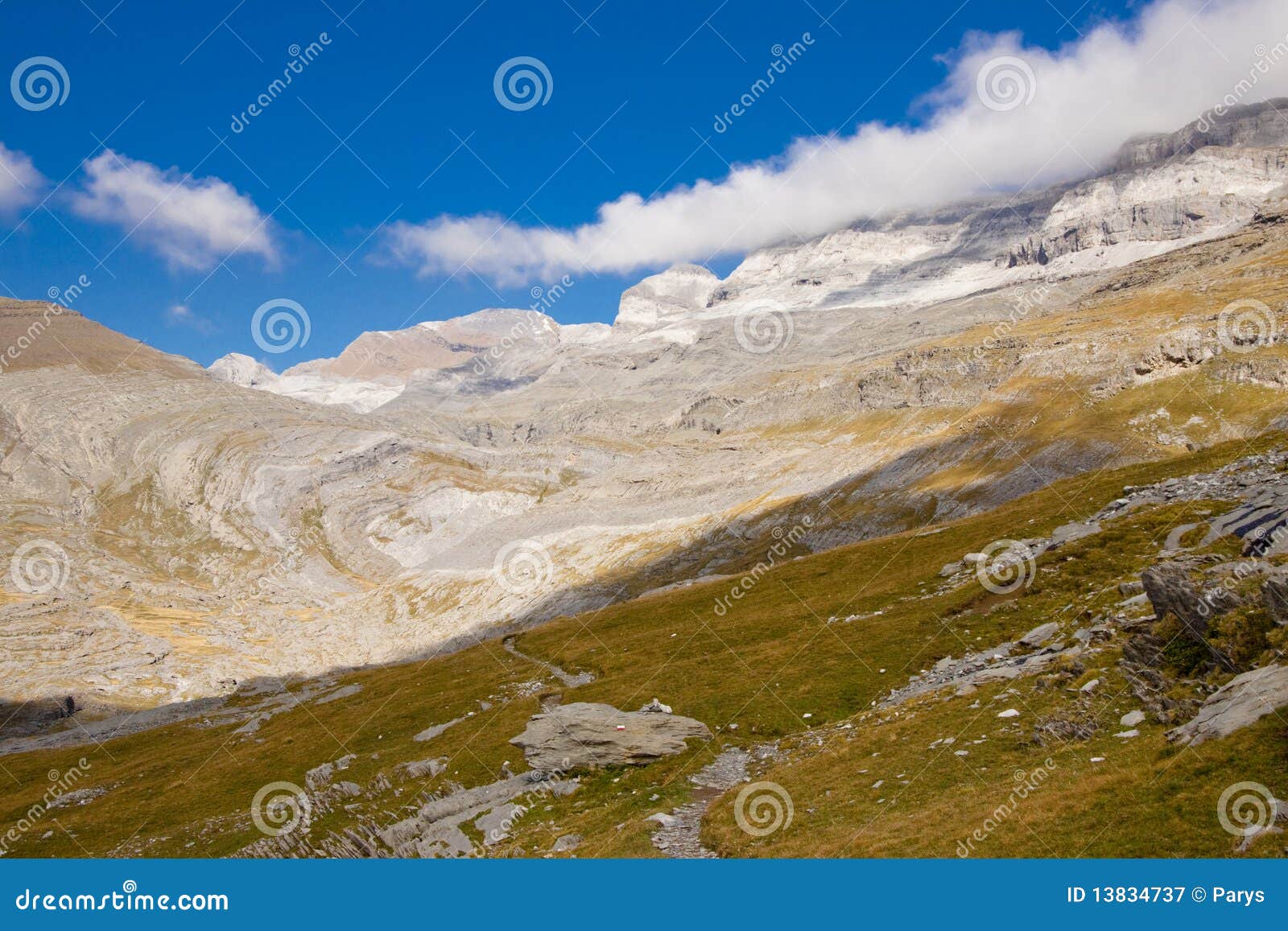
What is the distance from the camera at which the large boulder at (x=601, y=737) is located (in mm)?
39969

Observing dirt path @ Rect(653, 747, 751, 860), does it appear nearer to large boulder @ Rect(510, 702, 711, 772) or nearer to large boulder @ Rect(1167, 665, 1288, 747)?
large boulder @ Rect(510, 702, 711, 772)

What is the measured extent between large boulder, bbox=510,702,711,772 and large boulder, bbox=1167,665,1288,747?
25.4 meters

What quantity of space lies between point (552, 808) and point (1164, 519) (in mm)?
43424

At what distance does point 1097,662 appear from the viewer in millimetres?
29141

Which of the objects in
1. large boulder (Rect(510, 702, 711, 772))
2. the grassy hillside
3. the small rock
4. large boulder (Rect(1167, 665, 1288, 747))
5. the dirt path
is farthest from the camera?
large boulder (Rect(510, 702, 711, 772))

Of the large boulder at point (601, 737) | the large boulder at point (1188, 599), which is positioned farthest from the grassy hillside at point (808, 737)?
the large boulder at point (1188, 599)

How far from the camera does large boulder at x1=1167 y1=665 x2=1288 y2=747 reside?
62.4 ft

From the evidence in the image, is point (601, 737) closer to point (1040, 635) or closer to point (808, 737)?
point (808, 737)

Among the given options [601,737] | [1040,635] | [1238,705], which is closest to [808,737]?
[601,737]

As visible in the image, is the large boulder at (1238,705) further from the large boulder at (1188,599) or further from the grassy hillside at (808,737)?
the large boulder at (1188,599)

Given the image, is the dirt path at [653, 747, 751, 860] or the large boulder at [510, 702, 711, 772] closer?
the dirt path at [653, 747, 751, 860]

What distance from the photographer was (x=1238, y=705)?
65.3 feet

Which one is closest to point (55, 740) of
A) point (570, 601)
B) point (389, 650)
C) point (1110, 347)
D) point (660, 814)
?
point (389, 650)

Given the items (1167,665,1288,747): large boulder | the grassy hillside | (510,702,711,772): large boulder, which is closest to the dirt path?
the grassy hillside
